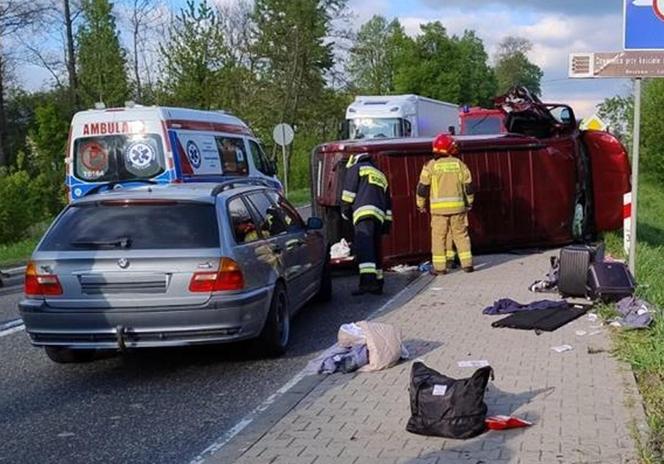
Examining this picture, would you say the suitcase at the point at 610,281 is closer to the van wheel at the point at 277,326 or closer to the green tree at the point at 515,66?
the van wheel at the point at 277,326

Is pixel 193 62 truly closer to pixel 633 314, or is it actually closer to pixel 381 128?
pixel 381 128

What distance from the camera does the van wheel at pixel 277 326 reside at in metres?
7.47

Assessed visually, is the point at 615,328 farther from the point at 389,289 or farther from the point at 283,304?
the point at 389,289

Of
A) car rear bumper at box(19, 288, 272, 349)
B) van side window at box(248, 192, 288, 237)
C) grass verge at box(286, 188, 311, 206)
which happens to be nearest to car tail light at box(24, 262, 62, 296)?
car rear bumper at box(19, 288, 272, 349)

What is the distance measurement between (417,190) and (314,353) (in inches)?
172

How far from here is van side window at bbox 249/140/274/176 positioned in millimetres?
17250

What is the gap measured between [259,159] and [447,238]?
6591 millimetres

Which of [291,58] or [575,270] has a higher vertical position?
[291,58]

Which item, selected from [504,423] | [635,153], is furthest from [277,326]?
[635,153]

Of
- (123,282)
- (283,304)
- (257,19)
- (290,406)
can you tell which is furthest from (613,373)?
(257,19)

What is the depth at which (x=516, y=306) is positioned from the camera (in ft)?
29.3

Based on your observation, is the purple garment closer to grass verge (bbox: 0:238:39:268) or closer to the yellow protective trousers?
the yellow protective trousers

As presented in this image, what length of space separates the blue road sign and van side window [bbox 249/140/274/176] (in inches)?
394

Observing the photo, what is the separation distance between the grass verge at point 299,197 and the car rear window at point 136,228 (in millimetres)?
23272
